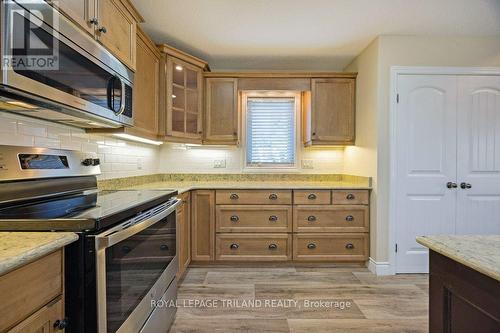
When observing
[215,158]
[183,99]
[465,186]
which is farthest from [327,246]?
[183,99]

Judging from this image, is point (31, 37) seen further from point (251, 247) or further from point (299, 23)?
point (251, 247)

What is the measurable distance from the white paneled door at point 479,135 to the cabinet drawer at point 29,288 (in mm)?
3278

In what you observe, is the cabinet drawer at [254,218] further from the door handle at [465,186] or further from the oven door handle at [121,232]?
the door handle at [465,186]

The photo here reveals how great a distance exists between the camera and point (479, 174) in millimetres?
2719

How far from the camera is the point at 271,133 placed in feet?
11.8

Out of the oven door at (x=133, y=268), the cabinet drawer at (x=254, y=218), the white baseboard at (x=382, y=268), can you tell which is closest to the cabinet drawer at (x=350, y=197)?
the cabinet drawer at (x=254, y=218)

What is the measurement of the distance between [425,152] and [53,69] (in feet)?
9.94

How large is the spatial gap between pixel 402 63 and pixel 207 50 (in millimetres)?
2037

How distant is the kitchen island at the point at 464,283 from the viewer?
30.7 inches

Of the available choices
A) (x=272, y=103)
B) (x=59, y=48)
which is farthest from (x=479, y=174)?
(x=59, y=48)

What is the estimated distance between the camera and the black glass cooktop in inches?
38.0

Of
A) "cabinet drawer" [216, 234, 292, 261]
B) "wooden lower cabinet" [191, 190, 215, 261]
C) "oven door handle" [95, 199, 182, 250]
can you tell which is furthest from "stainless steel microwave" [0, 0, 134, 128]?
"cabinet drawer" [216, 234, 292, 261]

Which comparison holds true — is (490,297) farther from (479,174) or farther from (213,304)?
(479,174)

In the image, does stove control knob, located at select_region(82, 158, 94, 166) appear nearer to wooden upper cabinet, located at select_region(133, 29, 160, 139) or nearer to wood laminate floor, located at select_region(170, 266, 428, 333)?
wooden upper cabinet, located at select_region(133, 29, 160, 139)
